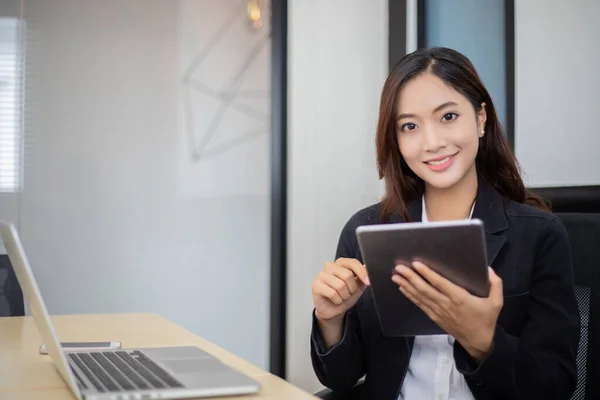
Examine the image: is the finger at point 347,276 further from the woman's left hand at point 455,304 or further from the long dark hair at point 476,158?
the long dark hair at point 476,158

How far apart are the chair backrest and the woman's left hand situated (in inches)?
8.7

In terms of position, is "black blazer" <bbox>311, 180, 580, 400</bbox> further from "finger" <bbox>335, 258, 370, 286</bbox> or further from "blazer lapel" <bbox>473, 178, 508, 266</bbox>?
"finger" <bbox>335, 258, 370, 286</bbox>

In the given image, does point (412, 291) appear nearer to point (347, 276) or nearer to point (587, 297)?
point (347, 276)

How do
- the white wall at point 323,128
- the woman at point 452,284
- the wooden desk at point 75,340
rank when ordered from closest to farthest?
the wooden desk at point 75,340 < the woman at point 452,284 < the white wall at point 323,128

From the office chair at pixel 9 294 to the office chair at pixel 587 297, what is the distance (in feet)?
3.85

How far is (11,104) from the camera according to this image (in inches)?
108

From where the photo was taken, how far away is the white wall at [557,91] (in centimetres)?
245

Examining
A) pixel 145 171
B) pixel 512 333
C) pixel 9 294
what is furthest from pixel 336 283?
pixel 145 171

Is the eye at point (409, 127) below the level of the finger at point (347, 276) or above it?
above

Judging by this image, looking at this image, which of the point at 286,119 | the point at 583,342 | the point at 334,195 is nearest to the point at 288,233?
the point at 334,195

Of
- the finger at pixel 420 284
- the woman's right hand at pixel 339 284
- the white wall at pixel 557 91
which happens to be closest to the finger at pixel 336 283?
the woman's right hand at pixel 339 284

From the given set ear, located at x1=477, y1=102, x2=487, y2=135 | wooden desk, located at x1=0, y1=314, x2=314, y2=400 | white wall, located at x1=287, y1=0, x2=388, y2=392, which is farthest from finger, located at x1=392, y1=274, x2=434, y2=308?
white wall, located at x1=287, y1=0, x2=388, y2=392

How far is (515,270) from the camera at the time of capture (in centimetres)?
145

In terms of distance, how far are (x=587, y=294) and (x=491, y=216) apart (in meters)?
0.26
